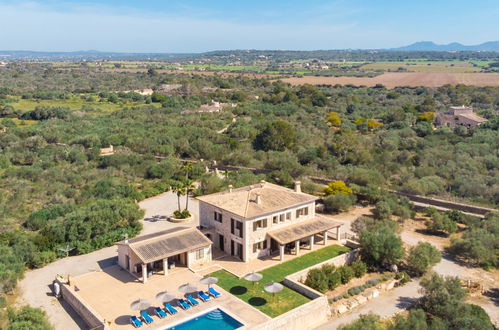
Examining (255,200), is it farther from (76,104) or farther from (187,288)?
(76,104)

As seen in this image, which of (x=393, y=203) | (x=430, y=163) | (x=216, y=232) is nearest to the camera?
(x=216, y=232)

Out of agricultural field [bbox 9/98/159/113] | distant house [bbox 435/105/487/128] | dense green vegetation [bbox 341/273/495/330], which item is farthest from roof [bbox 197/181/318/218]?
agricultural field [bbox 9/98/159/113]

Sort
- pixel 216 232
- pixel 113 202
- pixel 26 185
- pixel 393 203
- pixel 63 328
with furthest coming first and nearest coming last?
1. pixel 26 185
2. pixel 393 203
3. pixel 113 202
4. pixel 216 232
5. pixel 63 328

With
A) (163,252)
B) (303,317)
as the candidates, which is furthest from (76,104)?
(303,317)

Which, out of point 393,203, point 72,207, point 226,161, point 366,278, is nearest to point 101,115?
point 226,161

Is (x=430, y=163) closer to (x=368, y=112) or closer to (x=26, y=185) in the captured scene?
(x=368, y=112)

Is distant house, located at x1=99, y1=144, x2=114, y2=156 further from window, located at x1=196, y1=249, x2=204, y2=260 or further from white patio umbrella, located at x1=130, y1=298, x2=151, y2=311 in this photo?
white patio umbrella, located at x1=130, y1=298, x2=151, y2=311

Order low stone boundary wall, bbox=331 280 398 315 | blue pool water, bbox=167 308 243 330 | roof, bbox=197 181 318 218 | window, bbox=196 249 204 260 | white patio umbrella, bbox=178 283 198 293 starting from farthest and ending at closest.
→ roof, bbox=197 181 318 218 < window, bbox=196 249 204 260 < low stone boundary wall, bbox=331 280 398 315 < white patio umbrella, bbox=178 283 198 293 < blue pool water, bbox=167 308 243 330

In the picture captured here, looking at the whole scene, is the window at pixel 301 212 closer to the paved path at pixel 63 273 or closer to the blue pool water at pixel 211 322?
the paved path at pixel 63 273
